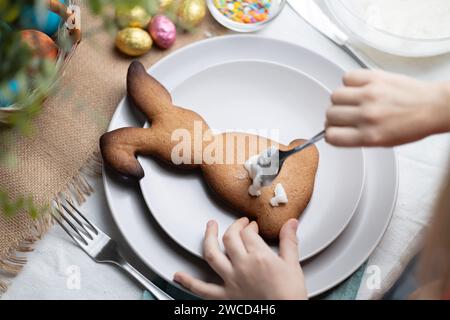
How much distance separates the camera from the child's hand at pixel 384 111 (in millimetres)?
600

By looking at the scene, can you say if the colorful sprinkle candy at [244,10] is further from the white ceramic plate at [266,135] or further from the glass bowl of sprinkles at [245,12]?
the white ceramic plate at [266,135]

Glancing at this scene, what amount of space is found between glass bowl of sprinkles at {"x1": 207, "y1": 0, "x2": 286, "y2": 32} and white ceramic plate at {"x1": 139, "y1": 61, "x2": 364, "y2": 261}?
96mm

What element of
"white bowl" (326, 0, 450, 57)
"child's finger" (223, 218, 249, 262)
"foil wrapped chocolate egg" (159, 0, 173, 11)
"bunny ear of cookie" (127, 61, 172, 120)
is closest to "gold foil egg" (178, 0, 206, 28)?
"foil wrapped chocolate egg" (159, 0, 173, 11)

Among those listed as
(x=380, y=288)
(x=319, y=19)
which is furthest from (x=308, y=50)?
(x=380, y=288)

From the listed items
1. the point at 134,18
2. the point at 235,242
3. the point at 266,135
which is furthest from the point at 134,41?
the point at 235,242

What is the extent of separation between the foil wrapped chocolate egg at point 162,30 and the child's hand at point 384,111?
0.39m

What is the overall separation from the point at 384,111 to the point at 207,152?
1.01ft

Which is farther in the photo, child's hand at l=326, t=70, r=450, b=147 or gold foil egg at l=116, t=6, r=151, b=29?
gold foil egg at l=116, t=6, r=151, b=29

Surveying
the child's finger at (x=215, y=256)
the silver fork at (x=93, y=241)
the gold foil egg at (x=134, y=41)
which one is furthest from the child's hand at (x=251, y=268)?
the gold foil egg at (x=134, y=41)

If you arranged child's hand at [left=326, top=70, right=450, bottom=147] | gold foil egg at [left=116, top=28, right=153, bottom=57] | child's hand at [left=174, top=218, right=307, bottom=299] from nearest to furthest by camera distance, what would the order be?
1. child's hand at [left=326, top=70, right=450, bottom=147]
2. child's hand at [left=174, top=218, right=307, bottom=299]
3. gold foil egg at [left=116, top=28, right=153, bottom=57]

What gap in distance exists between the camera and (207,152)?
83cm

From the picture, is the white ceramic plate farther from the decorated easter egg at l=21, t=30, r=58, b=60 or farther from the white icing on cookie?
the decorated easter egg at l=21, t=30, r=58, b=60

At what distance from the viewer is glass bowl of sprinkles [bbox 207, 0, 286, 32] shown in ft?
3.14
